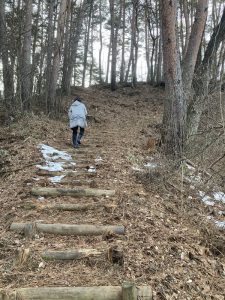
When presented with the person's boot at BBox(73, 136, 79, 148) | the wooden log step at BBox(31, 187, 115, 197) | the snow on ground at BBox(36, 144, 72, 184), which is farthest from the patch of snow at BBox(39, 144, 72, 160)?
the wooden log step at BBox(31, 187, 115, 197)

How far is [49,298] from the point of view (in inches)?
162

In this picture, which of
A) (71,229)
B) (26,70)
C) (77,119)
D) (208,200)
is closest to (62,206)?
(71,229)

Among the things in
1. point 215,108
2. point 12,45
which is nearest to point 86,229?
point 215,108

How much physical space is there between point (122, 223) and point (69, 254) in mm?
1205

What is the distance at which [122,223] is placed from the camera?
5945 millimetres

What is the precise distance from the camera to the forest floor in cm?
465

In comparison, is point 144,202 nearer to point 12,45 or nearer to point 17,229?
A: point 17,229

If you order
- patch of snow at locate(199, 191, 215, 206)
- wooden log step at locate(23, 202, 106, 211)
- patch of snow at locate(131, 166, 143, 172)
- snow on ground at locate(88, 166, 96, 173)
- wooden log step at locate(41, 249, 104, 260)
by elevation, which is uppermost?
patch of snow at locate(131, 166, 143, 172)

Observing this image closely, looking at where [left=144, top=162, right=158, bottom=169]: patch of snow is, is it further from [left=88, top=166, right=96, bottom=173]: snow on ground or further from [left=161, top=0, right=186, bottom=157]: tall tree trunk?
[left=88, top=166, right=96, bottom=173]: snow on ground

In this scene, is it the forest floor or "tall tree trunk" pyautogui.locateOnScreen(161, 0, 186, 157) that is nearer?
the forest floor

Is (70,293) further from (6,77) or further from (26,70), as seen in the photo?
(26,70)

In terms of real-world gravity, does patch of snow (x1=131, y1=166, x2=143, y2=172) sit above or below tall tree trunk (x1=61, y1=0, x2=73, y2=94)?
below

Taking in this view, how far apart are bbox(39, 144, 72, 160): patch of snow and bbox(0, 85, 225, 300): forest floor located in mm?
259

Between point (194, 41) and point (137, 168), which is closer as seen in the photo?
point (137, 168)
